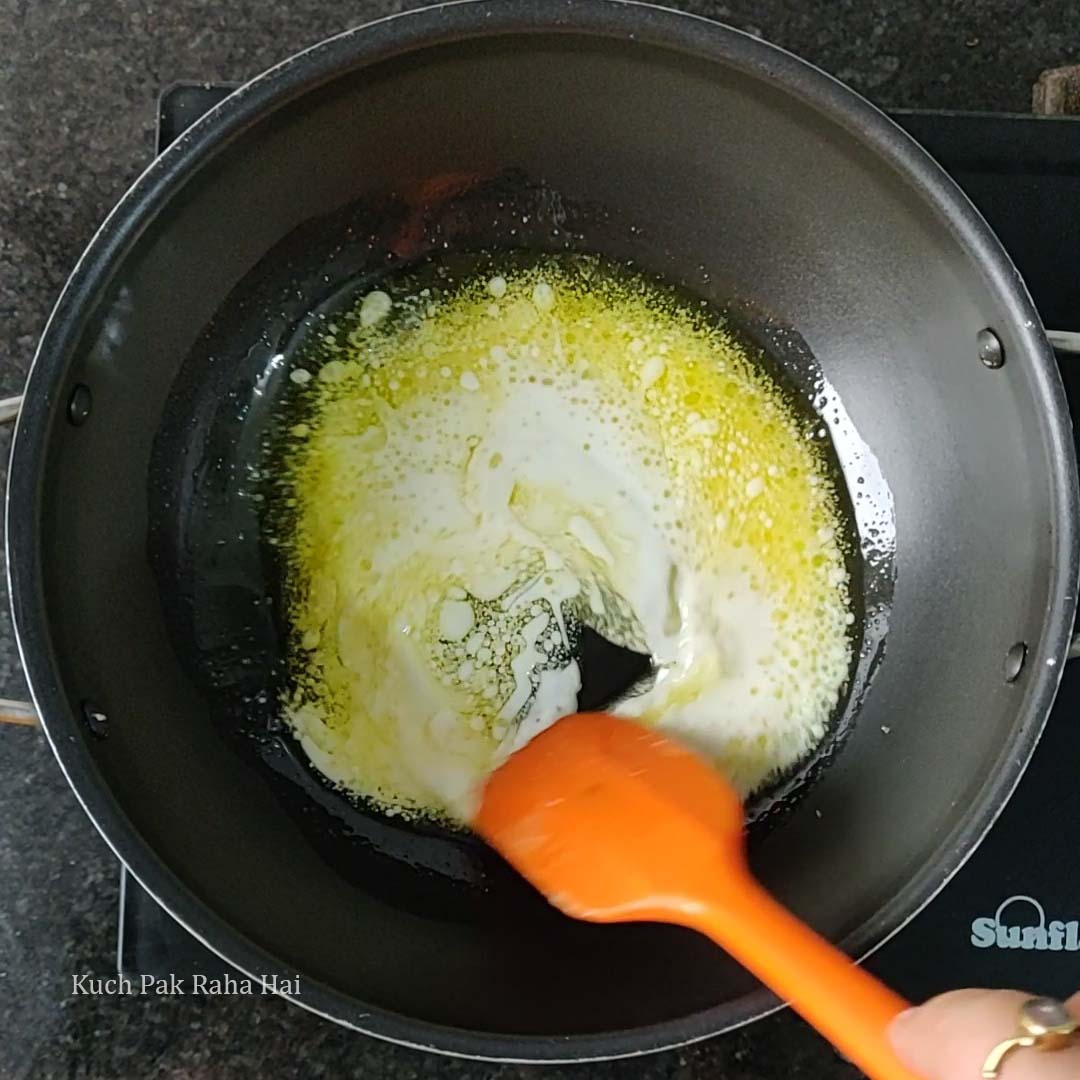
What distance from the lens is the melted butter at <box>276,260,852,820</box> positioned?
1.07 meters

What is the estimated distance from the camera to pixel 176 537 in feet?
3.47

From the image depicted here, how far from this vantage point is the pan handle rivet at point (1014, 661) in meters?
0.90

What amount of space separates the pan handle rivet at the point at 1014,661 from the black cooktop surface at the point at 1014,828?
11 centimetres

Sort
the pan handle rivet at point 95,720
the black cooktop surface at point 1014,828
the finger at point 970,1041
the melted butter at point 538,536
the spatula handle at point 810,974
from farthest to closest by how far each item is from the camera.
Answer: the melted butter at point 538,536 < the black cooktop surface at point 1014,828 < the pan handle rivet at point 95,720 < the spatula handle at point 810,974 < the finger at point 970,1041

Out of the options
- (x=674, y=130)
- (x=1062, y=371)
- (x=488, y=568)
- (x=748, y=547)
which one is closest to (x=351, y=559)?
(x=488, y=568)

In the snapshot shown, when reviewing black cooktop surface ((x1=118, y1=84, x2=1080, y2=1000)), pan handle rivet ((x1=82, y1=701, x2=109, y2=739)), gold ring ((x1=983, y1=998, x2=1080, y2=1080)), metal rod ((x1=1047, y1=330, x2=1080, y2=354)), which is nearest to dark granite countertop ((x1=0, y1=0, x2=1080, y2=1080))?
black cooktop surface ((x1=118, y1=84, x2=1080, y2=1000))

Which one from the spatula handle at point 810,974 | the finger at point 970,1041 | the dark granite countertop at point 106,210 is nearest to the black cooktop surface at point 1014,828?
the dark granite countertop at point 106,210

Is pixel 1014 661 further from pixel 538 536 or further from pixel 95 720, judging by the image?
pixel 95 720

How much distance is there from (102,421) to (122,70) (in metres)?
0.37

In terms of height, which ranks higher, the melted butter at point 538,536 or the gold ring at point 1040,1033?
the melted butter at point 538,536

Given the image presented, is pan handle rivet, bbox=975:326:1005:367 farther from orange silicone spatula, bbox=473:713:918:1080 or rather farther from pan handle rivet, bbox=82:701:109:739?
pan handle rivet, bbox=82:701:109:739

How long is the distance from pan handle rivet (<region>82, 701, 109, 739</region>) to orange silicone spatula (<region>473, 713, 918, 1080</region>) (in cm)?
33

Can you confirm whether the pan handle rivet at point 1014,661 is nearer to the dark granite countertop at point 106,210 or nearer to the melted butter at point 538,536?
the melted butter at point 538,536

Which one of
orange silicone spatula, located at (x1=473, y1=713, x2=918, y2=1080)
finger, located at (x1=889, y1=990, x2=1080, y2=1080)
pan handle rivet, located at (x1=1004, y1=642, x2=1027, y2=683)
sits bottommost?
finger, located at (x1=889, y1=990, x2=1080, y2=1080)
